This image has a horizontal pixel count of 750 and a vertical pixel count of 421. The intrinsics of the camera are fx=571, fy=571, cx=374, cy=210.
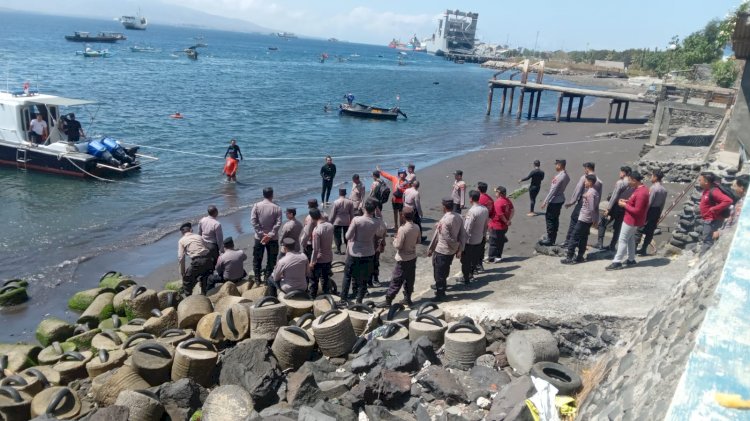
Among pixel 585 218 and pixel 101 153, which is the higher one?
pixel 585 218

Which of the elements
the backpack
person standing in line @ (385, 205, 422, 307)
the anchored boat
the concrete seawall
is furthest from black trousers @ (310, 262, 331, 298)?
the anchored boat

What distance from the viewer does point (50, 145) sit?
2147cm

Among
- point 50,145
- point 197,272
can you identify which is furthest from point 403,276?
point 50,145

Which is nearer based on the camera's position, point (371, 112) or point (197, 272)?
point (197, 272)

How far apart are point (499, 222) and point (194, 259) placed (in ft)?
18.7

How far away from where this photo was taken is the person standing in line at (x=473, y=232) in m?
9.64

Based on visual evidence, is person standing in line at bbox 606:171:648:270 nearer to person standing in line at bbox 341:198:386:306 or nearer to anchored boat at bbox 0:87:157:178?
person standing in line at bbox 341:198:386:306

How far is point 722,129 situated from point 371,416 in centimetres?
1908

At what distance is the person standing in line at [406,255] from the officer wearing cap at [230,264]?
2.69m

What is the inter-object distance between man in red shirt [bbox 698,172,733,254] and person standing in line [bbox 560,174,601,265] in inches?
67.7

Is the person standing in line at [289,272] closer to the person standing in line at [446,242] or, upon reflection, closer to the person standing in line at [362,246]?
the person standing in line at [362,246]

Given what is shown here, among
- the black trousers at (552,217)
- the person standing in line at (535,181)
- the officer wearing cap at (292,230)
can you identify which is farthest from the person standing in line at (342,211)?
the person standing in line at (535,181)

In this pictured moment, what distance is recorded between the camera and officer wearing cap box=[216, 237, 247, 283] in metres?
9.83

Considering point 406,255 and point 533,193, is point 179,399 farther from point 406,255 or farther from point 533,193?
point 533,193
